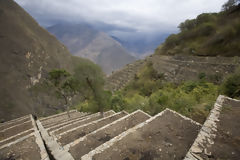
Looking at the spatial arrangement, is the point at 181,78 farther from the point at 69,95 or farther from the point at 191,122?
the point at 69,95

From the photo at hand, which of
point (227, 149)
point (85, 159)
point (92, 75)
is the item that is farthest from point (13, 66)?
point (227, 149)

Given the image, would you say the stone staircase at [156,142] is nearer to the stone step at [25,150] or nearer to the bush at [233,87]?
the stone step at [25,150]

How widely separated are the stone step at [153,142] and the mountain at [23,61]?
3230 centimetres

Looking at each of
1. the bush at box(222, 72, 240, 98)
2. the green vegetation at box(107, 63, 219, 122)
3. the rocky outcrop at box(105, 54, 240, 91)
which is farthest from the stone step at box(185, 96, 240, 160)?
the rocky outcrop at box(105, 54, 240, 91)

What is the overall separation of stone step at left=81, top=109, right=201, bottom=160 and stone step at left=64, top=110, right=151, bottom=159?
0.49ft

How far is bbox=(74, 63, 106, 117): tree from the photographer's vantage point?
29.5 ft

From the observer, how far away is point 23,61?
51.1m

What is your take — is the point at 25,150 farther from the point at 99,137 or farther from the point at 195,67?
the point at 195,67

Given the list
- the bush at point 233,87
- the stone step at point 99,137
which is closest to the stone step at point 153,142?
the stone step at point 99,137

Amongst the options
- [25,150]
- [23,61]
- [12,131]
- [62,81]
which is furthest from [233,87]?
[23,61]

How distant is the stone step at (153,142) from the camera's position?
3318 mm

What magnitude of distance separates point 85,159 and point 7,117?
4659cm

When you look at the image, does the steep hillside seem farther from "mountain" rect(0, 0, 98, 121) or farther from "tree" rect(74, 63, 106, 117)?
"mountain" rect(0, 0, 98, 121)

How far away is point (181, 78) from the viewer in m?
16.6
